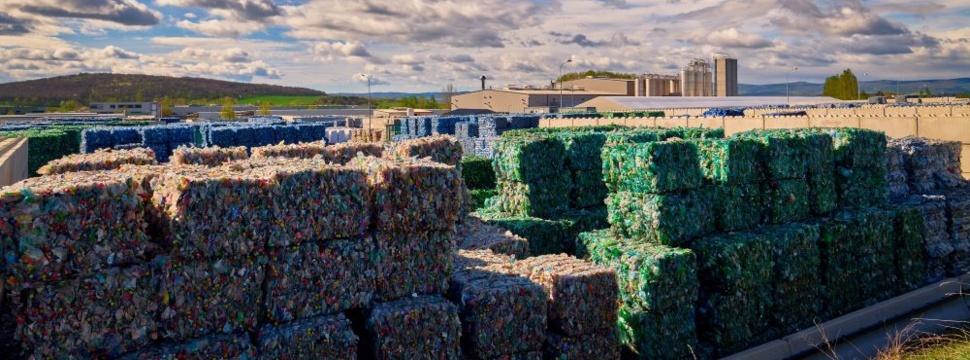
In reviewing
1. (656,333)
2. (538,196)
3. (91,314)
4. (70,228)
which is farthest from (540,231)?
(70,228)

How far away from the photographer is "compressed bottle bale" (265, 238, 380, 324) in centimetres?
779

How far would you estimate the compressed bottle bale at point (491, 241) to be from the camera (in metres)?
12.3

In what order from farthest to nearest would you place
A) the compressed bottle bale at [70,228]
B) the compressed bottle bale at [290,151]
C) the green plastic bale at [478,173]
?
the green plastic bale at [478,173], the compressed bottle bale at [290,151], the compressed bottle bale at [70,228]

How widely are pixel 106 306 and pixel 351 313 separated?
2671mm

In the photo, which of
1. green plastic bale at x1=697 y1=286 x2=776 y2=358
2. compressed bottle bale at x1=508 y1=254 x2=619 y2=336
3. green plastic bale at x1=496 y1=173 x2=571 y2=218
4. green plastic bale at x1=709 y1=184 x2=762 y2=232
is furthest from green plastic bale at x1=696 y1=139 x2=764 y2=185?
green plastic bale at x1=496 y1=173 x2=571 y2=218

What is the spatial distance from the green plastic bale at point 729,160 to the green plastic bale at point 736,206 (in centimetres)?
13

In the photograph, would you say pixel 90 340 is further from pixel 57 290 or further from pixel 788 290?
pixel 788 290

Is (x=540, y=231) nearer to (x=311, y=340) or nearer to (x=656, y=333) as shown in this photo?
(x=656, y=333)

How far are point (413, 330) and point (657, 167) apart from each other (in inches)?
207

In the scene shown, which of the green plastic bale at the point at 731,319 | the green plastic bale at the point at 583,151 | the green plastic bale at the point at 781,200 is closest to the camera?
the green plastic bale at the point at 731,319

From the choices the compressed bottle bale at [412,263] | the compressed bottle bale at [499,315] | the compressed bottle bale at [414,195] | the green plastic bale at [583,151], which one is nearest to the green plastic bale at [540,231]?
the green plastic bale at [583,151]

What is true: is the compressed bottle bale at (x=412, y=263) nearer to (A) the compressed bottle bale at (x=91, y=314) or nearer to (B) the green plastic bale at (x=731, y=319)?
(A) the compressed bottle bale at (x=91, y=314)

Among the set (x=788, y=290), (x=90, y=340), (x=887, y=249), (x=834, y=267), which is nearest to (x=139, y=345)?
(x=90, y=340)

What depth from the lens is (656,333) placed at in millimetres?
11570
